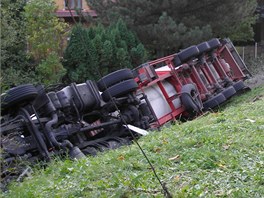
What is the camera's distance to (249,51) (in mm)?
28781

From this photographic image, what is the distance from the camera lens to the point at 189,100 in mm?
11180

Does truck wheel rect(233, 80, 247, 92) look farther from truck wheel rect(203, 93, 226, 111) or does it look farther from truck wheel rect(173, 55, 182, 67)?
truck wheel rect(173, 55, 182, 67)

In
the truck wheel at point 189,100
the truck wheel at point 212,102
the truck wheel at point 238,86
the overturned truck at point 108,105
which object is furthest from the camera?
the truck wheel at point 238,86

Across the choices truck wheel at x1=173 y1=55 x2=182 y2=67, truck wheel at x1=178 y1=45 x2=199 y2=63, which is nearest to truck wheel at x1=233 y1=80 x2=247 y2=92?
truck wheel at x1=178 y1=45 x2=199 y2=63

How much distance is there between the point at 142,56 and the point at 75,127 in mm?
9664

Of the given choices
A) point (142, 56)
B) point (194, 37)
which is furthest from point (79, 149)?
point (194, 37)

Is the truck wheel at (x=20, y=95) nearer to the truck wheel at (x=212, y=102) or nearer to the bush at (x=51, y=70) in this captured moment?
the truck wheel at (x=212, y=102)

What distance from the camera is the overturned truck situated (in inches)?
287

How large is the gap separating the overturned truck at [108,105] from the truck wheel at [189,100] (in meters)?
0.02

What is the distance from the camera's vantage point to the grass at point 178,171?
14.8 feet

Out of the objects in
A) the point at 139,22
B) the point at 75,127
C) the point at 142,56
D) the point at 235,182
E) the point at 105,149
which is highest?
the point at 139,22

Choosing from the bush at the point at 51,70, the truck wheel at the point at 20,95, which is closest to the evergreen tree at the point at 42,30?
the bush at the point at 51,70

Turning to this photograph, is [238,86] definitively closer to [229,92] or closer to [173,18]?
[229,92]

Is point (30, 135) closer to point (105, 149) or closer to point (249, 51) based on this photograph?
point (105, 149)
